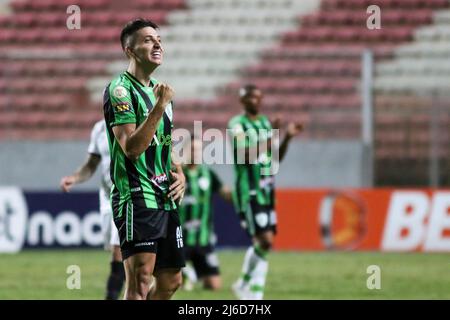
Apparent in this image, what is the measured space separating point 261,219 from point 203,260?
7.02 ft

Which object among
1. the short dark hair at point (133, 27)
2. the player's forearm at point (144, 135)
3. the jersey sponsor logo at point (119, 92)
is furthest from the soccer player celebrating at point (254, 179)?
the player's forearm at point (144, 135)

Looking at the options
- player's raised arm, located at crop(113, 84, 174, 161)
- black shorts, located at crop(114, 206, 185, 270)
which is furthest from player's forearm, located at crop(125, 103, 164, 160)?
black shorts, located at crop(114, 206, 185, 270)

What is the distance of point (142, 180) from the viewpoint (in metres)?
6.96

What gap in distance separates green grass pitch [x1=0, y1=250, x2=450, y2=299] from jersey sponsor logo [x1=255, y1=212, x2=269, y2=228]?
0.71 metres

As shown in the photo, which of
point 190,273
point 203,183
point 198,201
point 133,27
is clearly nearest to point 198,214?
point 198,201

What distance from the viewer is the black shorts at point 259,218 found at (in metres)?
11.4

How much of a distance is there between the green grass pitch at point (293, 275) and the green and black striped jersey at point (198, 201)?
690 millimetres

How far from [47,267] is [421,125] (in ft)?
20.9

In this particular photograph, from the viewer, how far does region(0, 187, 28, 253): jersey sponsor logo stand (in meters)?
17.0

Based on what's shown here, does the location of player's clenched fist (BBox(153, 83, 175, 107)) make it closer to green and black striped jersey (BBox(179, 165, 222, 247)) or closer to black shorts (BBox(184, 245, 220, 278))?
black shorts (BBox(184, 245, 220, 278))
